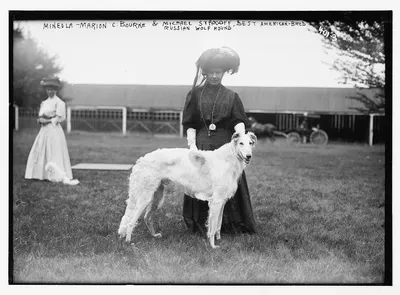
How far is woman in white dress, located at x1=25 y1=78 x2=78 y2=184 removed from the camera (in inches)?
227

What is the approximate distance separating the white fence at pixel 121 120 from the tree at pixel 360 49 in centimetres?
280

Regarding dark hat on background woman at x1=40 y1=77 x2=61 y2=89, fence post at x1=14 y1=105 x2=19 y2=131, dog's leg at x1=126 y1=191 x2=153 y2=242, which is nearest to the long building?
dark hat on background woman at x1=40 y1=77 x2=61 y2=89

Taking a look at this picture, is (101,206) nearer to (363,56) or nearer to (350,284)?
(350,284)

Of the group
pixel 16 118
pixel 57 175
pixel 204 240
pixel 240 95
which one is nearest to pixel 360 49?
pixel 240 95

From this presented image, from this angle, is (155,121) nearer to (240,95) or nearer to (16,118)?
(240,95)

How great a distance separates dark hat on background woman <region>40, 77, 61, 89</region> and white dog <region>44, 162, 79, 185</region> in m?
1.74

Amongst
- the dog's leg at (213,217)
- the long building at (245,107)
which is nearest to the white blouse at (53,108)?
the long building at (245,107)

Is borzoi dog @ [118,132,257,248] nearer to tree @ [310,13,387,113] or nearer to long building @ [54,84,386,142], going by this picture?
long building @ [54,84,386,142]

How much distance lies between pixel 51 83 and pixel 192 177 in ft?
8.07

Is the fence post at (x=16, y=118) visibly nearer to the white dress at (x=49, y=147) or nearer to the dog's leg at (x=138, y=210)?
the white dress at (x=49, y=147)

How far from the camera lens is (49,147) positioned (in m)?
6.68

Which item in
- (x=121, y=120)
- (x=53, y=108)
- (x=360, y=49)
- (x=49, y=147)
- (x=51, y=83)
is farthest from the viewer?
(x=121, y=120)

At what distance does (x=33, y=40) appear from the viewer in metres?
4.54

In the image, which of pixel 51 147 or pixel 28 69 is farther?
pixel 51 147
